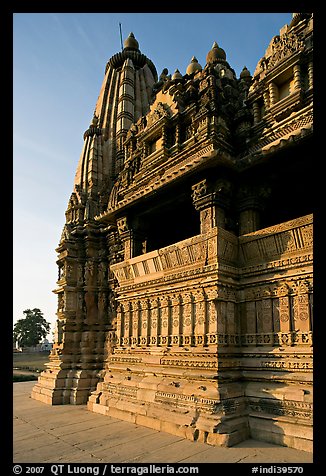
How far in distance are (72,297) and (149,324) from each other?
6837mm

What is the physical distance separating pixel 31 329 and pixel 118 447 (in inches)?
2673

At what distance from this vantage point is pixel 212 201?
8.41 m

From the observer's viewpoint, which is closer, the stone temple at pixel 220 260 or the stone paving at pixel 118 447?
the stone paving at pixel 118 447

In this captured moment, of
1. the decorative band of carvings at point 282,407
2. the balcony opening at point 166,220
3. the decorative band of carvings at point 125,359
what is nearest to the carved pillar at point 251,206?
the balcony opening at point 166,220

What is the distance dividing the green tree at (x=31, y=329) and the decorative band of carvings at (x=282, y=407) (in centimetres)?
6692

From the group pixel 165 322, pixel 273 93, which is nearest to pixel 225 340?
pixel 165 322

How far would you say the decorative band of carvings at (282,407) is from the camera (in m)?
5.94

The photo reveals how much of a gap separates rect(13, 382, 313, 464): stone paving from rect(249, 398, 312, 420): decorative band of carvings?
57 centimetres

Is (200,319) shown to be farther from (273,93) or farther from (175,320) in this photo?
(273,93)

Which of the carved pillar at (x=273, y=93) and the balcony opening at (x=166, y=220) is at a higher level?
the carved pillar at (x=273, y=93)

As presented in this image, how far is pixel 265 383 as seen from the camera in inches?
273

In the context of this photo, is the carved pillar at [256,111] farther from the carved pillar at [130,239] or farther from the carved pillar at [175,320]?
the carved pillar at [175,320]
